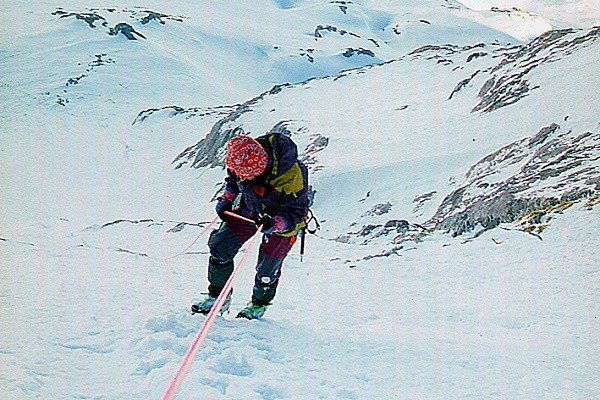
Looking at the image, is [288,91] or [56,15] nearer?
[288,91]

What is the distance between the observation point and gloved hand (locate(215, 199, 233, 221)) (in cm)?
584

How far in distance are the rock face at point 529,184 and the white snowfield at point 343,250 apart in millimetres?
121

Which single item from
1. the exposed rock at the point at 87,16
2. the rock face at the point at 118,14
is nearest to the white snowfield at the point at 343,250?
the rock face at the point at 118,14

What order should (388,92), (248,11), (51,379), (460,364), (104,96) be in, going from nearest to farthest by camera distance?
(51,379), (460,364), (388,92), (104,96), (248,11)

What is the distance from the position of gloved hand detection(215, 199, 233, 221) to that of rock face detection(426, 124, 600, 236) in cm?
723

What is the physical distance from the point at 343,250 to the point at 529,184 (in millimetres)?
5014

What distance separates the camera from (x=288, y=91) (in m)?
45.2

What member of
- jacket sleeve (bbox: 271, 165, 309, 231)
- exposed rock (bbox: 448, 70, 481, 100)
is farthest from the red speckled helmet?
exposed rock (bbox: 448, 70, 481, 100)

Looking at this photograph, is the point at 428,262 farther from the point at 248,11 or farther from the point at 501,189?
the point at 248,11

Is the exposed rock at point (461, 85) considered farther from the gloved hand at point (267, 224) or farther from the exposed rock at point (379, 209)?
the gloved hand at point (267, 224)

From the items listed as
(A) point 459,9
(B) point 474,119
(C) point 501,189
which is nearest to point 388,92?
(B) point 474,119

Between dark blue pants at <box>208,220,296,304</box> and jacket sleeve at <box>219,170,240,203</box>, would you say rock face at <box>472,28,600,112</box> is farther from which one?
jacket sleeve at <box>219,170,240,203</box>

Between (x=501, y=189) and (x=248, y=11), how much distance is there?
149 metres

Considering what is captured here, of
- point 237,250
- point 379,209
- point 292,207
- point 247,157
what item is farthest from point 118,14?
point 247,157
